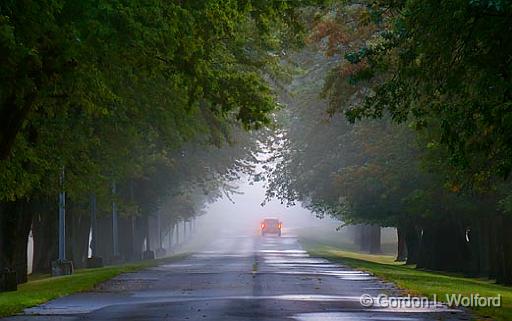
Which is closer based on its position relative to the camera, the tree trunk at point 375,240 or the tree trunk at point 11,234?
the tree trunk at point 11,234

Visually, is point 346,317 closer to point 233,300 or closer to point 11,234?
point 233,300

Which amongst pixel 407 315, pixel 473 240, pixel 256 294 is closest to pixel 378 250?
pixel 473 240

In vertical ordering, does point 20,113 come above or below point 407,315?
above

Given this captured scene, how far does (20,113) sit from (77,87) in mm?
3529

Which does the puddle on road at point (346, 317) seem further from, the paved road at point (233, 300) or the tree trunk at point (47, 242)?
the tree trunk at point (47, 242)

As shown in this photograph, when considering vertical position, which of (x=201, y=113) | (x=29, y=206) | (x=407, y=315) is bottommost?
(x=407, y=315)

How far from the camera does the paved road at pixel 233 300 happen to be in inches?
794

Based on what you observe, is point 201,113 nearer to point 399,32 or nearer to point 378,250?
point 399,32

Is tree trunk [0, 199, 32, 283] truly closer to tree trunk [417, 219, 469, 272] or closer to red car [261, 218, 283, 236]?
tree trunk [417, 219, 469, 272]

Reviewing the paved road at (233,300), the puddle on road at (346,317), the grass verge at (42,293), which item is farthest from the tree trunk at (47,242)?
the puddle on road at (346,317)

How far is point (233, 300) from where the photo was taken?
24.0m

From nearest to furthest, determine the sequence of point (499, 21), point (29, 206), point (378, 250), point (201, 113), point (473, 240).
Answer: point (499, 21), point (201, 113), point (29, 206), point (473, 240), point (378, 250)

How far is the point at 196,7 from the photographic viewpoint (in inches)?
788

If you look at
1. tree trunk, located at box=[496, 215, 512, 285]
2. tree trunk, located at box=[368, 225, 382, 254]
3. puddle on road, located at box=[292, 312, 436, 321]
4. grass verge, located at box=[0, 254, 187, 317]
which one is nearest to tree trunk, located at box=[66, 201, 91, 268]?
grass verge, located at box=[0, 254, 187, 317]
